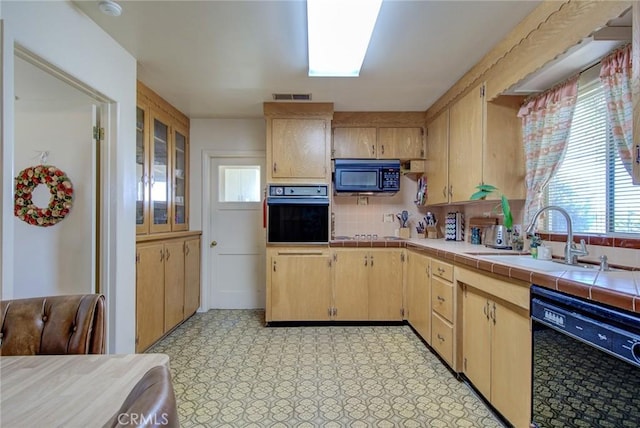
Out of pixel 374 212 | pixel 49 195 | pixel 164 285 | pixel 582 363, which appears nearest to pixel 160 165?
pixel 49 195

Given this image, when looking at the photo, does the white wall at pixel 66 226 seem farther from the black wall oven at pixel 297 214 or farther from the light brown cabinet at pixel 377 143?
the light brown cabinet at pixel 377 143

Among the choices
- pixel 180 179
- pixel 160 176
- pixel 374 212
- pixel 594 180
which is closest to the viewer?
pixel 594 180

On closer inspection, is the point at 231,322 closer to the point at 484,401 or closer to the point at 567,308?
the point at 484,401

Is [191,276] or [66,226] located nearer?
[66,226]

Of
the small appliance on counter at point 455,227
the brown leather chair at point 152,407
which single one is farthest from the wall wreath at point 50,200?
the small appliance on counter at point 455,227

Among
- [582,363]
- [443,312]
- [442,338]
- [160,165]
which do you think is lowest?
[442,338]

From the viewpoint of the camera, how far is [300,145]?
337 cm

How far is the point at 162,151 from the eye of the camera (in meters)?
3.21

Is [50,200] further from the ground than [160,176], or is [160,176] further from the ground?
[160,176]

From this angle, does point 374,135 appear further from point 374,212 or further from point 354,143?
point 374,212

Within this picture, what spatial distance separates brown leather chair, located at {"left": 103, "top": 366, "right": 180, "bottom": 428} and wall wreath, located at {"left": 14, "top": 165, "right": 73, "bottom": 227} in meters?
2.10

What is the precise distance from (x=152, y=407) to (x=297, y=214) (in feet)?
9.31

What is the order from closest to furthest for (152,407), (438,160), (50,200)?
1. (152,407)
2. (50,200)
3. (438,160)

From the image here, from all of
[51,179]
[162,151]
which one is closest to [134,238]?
[51,179]
